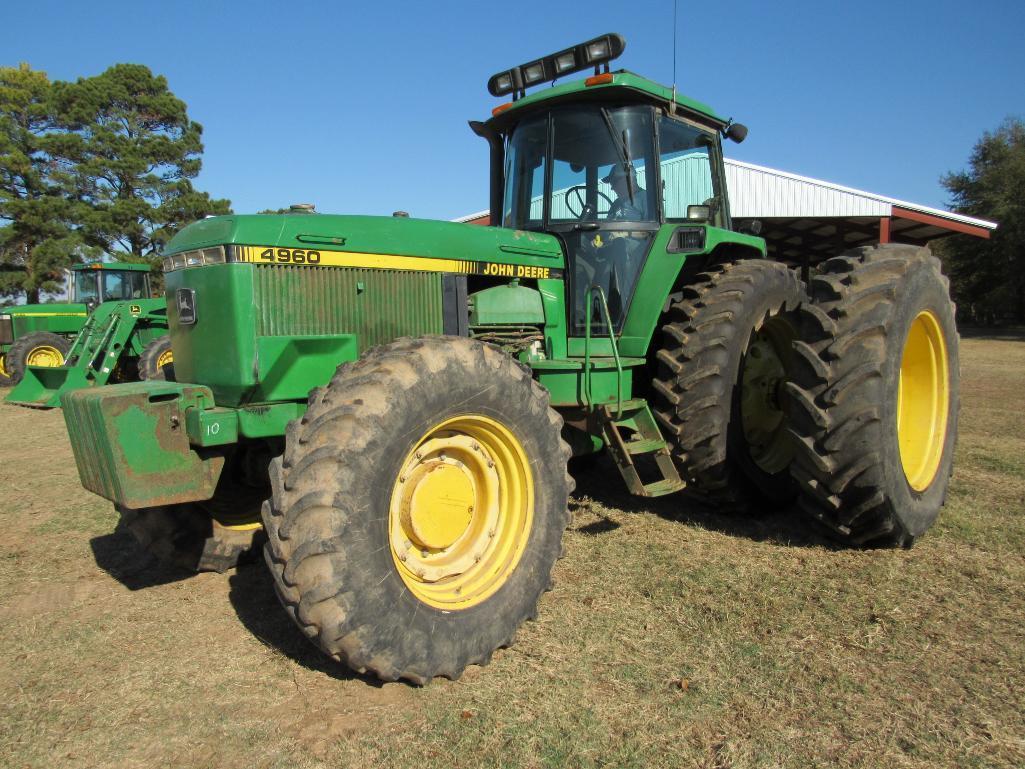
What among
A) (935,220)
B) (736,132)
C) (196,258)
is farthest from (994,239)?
(196,258)

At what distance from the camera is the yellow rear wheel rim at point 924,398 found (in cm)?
459

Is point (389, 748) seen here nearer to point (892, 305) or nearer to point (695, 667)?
point (695, 667)

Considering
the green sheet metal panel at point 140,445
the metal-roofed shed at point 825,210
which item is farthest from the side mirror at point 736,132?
the metal-roofed shed at point 825,210

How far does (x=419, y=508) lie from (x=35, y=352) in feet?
49.6

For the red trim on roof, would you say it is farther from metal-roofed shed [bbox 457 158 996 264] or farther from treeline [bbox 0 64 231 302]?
treeline [bbox 0 64 231 302]

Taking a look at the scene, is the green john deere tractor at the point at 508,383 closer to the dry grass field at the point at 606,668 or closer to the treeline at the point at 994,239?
the dry grass field at the point at 606,668

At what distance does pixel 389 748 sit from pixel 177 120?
35579mm

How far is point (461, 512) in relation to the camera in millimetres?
3178

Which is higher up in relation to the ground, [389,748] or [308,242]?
[308,242]

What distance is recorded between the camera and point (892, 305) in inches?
155

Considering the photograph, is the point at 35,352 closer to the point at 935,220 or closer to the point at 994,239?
the point at 935,220

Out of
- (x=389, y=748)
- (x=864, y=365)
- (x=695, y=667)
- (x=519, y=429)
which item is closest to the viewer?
(x=389, y=748)

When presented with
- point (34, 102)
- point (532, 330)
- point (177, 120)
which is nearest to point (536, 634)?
point (532, 330)

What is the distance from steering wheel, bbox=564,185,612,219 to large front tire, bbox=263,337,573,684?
179 centimetres
